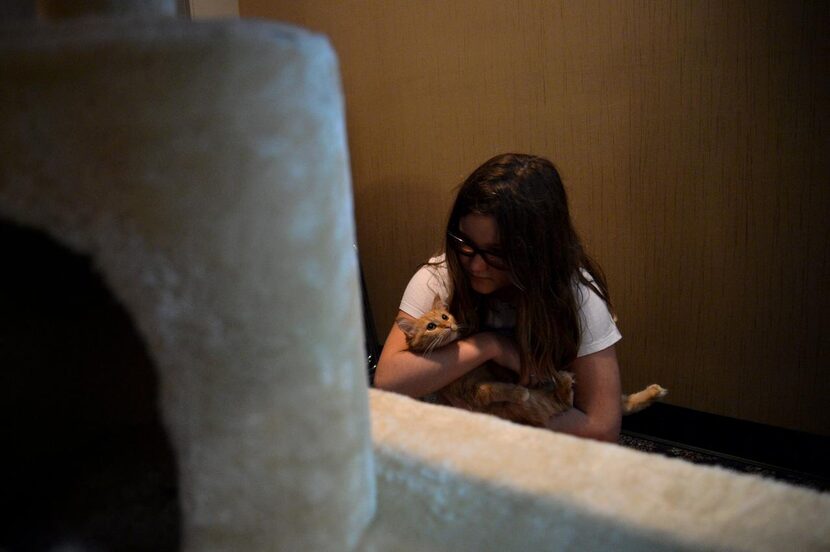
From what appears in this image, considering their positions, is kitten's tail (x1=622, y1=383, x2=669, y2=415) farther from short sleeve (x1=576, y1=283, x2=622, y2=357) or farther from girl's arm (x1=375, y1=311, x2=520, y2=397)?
girl's arm (x1=375, y1=311, x2=520, y2=397)

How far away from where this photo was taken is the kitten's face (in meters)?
1.26

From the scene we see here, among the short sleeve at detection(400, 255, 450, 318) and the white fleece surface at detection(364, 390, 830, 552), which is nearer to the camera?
the white fleece surface at detection(364, 390, 830, 552)

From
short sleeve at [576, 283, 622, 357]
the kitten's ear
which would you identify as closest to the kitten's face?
the kitten's ear

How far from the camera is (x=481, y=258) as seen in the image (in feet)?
4.01

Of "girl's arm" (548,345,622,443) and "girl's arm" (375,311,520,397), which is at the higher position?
"girl's arm" (375,311,520,397)

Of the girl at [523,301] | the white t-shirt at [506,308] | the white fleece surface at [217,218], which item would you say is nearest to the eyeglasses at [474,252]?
the girl at [523,301]

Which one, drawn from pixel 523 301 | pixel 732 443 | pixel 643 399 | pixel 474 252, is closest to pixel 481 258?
pixel 474 252

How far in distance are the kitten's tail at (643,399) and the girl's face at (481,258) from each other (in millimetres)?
534

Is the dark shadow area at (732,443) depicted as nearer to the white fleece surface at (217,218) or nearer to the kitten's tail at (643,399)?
the kitten's tail at (643,399)

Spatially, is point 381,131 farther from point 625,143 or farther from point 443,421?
point 443,421

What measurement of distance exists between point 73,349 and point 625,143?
1.65 meters

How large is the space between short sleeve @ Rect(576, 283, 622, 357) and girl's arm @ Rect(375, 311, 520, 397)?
0.16 meters

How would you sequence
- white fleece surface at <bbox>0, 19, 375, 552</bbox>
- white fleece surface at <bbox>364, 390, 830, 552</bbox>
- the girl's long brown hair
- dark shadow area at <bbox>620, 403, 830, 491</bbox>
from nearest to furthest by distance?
white fleece surface at <bbox>0, 19, 375, 552</bbox>
white fleece surface at <bbox>364, 390, 830, 552</bbox>
the girl's long brown hair
dark shadow area at <bbox>620, 403, 830, 491</bbox>

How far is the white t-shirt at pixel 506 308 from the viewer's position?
1.28 m
